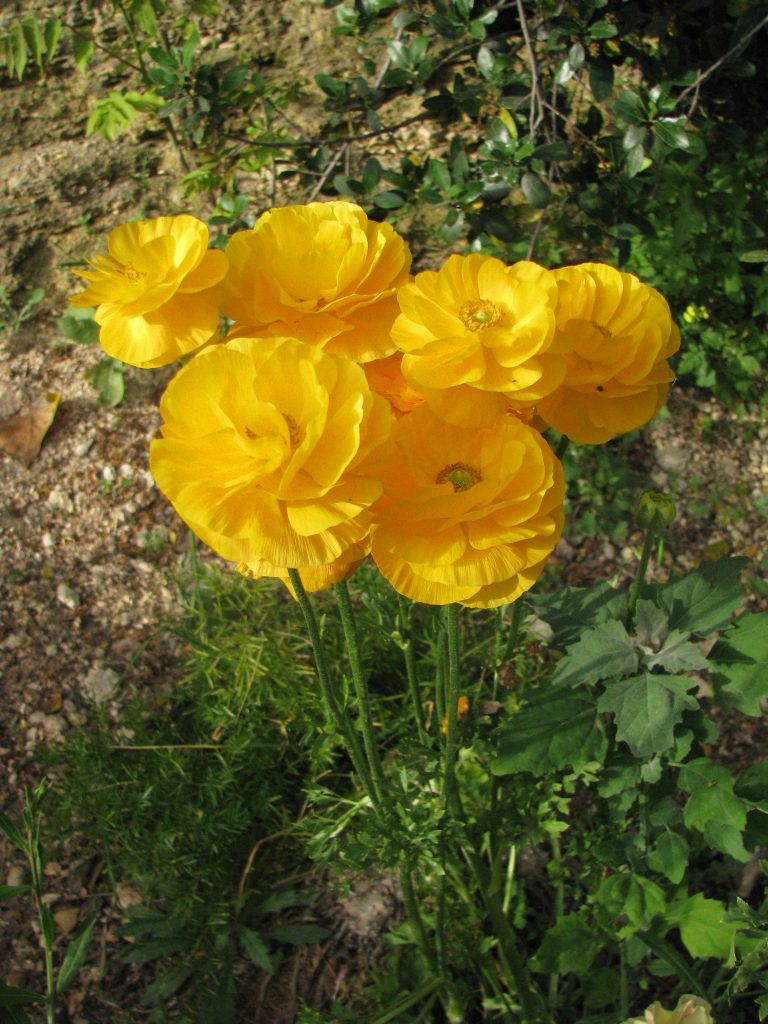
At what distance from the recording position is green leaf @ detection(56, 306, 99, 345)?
2.96 m

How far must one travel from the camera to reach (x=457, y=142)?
2.46m

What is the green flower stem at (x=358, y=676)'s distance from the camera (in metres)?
1.20

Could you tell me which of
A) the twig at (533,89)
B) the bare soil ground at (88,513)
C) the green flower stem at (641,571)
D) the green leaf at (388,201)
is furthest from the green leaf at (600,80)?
the green flower stem at (641,571)

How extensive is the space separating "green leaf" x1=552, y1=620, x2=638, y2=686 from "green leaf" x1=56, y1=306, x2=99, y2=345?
6.87 ft

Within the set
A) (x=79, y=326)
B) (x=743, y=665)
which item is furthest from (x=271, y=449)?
(x=79, y=326)

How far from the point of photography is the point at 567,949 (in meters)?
1.75

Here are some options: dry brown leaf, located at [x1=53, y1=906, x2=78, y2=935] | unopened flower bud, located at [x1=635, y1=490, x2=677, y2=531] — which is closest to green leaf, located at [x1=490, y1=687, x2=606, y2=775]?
unopened flower bud, located at [x1=635, y1=490, x2=677, y2=531]

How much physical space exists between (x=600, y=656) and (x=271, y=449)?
701 millimetres

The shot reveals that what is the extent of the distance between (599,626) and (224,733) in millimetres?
1105

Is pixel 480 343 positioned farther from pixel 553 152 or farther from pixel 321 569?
pixel 553 152

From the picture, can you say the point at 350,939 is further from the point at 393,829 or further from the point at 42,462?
the point at 42,462

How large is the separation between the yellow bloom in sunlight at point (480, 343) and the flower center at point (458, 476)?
5cm

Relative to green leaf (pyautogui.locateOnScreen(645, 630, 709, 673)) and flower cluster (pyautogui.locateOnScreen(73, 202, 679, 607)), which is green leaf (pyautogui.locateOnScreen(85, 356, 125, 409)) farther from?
green leaf (pyautogui.locateOnScreen(645, 630, 709, 673))

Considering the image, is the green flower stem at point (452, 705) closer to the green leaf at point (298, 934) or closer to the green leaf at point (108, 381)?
the green leaf at point (298, 934)
